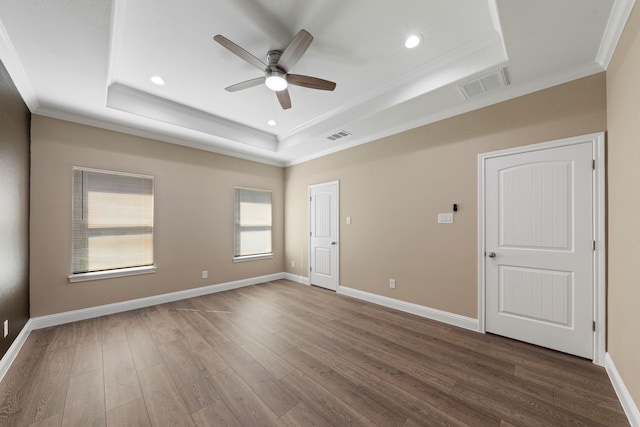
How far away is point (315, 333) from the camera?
9.43 ft

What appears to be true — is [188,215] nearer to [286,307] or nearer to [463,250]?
[286,307]

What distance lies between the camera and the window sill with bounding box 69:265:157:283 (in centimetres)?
322

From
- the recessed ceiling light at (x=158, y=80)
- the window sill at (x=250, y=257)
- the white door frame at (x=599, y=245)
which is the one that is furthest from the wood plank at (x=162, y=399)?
the white door frame at (x=599, y=245)

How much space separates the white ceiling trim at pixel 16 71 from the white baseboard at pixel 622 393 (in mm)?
5082

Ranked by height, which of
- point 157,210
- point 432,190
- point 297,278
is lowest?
point 297,278

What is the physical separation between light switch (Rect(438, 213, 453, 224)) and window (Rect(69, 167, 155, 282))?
4.35m

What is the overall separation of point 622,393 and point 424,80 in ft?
10.2

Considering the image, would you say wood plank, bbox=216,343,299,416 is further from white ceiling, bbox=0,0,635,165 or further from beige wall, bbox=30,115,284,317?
white ceiling, bbox=0,0,635,165

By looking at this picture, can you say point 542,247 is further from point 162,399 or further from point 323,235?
point 162,399

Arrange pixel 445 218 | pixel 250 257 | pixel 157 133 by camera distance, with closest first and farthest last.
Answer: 1. pixel 445 218
2. pixel 157 133
3. pixel 250 257

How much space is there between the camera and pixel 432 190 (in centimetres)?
329

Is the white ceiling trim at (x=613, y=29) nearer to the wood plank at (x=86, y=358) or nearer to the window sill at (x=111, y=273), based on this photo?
the wood plank at (x=86, y=358)

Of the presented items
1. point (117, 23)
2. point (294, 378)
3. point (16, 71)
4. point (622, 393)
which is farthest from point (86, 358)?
point (622, 393)

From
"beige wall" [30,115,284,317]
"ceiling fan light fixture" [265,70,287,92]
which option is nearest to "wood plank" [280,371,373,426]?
"ceiling fan light fixture" [265,70,287,92]
